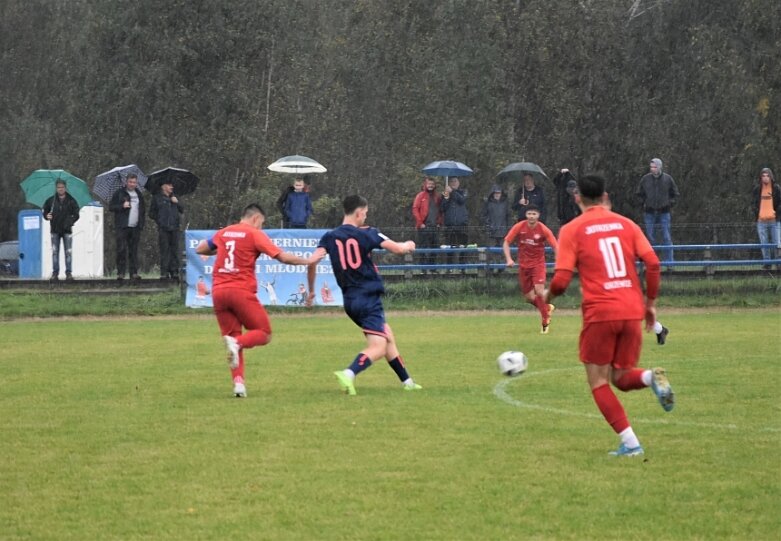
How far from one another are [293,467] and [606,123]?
3770cm

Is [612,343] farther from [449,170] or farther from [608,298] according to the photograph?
[449,170]

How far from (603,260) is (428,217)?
19.8 meters

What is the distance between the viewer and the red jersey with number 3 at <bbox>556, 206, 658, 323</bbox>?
29.2 feet

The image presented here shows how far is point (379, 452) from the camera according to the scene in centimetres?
928

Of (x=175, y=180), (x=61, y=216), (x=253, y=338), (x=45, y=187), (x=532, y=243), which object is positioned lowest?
(x=253, y=338)

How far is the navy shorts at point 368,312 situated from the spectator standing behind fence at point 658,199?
15.2m

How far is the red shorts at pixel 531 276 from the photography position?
21453mm

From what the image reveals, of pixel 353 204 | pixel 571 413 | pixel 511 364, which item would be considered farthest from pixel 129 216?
pixel 511 364

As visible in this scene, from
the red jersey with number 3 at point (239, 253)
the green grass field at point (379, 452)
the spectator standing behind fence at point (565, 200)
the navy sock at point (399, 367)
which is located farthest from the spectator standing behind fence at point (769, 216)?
the red jersey with number 3 at point (239, 253)

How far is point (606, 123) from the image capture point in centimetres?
4503

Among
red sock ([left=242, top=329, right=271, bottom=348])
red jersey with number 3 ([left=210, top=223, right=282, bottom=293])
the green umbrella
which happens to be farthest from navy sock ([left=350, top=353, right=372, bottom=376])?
the green umbrella

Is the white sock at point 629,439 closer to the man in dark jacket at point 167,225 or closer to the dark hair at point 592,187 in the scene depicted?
the dark hair at point 592,187

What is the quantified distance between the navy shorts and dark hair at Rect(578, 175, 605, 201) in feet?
13.7

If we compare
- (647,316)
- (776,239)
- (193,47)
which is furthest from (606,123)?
(647,316)
